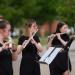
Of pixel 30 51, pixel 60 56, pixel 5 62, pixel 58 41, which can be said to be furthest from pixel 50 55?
pixel 58 41

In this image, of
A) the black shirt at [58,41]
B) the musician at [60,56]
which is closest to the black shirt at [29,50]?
the musician at [60,56]

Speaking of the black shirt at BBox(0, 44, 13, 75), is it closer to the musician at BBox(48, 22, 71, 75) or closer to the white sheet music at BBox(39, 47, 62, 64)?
the white sheet music at BBox(39, 47, 62, 64)

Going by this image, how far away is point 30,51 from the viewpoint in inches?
417

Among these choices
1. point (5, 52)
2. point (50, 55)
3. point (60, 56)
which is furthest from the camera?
point (60, 56)

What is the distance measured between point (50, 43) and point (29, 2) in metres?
53.7

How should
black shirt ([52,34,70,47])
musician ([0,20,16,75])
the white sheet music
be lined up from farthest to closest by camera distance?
1. black shirt ([52,34,70,47])
2. the white sheet music
3. musician ([0,20,16,75])

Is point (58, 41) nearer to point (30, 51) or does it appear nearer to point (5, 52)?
point (30, 51)

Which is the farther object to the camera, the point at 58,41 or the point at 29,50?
the point at 58,41

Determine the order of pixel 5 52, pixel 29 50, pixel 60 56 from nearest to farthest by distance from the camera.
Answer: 1. pixel 5 52
2. pixel 29 50
3. pixel 60 56

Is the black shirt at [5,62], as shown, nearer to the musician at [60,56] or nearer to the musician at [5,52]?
the musician at [5,52]

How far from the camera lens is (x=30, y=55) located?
417 inches

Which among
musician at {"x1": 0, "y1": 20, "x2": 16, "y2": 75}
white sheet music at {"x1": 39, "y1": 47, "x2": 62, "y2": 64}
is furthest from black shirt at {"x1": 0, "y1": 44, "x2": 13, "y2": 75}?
white sheet music at {"x1": 39, "y1": 47, "x2": 62, "y2": 64}

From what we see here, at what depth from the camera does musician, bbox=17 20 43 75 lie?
10344 mm

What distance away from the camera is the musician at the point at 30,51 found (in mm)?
10344
